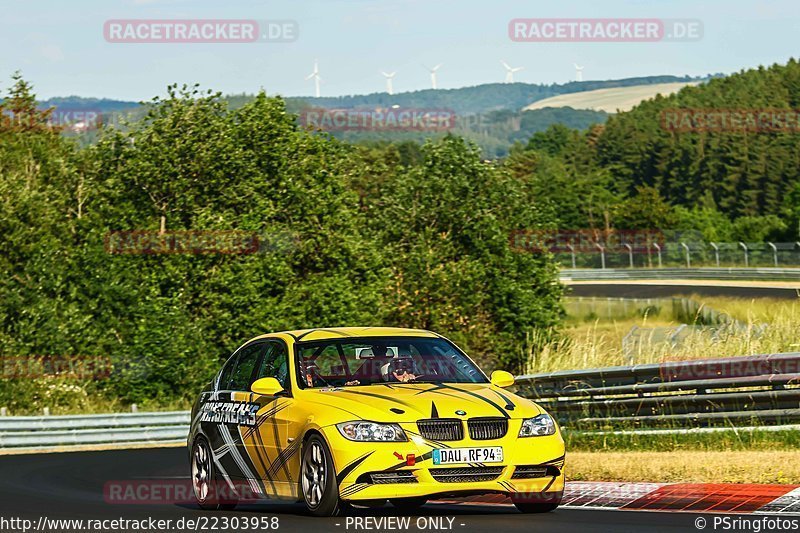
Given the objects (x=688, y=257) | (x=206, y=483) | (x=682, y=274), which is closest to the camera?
(x=206, y=483)

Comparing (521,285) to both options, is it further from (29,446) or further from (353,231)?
(29,446)

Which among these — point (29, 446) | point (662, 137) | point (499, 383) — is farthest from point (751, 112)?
point (499, 383)

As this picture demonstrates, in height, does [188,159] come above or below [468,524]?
above

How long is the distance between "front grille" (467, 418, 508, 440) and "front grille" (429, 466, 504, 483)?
0.76 feet

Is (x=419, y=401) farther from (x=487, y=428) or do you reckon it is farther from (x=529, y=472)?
(x=529, y=472)

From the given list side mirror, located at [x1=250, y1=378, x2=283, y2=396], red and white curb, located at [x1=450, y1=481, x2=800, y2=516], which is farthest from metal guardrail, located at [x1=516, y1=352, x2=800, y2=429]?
side mirror, located at [x1=250, y1=378, x2=283, y2=396]

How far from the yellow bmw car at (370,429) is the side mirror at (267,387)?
0.01m

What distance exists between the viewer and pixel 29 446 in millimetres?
27641

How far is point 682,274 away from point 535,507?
68322 millimetres

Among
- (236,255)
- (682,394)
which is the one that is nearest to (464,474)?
(682,394)

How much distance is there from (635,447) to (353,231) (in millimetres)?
34976

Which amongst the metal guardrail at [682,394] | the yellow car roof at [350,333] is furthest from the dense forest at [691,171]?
the yellow car roof at [350,333]

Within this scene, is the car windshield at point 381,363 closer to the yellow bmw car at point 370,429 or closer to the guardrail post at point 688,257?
the yellow bmw car at point 370,429

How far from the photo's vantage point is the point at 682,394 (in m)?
16.0
